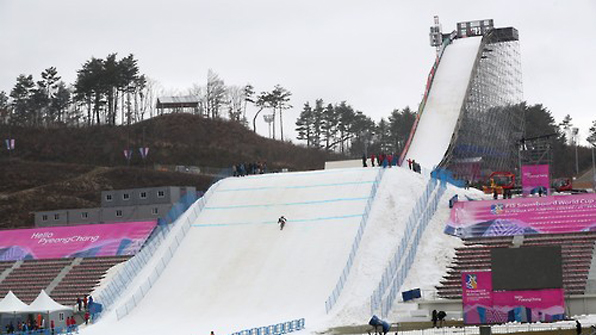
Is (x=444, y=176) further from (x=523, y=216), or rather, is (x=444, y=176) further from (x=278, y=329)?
(x=278, y=329)

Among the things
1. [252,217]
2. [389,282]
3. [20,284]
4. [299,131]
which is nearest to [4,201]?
[20,284]

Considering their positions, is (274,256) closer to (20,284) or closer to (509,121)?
(20,284)

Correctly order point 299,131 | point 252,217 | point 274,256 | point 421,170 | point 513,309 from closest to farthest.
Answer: point 513,309 → point 274,256 → point 252,217 → point 421,170 → point 299,131

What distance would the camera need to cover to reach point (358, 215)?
1876 inches

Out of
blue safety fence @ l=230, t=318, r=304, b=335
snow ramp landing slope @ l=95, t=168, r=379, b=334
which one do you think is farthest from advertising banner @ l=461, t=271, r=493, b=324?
snow ramp landing slope @ l=95, t=168, r=379, b=334

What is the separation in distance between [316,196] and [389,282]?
10379mm

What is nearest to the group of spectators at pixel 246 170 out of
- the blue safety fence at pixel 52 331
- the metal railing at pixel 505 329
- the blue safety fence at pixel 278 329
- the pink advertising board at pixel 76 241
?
the pink advertising board at pixel 76 241

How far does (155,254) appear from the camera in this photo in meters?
49.6

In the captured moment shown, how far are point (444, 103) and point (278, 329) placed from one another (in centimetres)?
3544

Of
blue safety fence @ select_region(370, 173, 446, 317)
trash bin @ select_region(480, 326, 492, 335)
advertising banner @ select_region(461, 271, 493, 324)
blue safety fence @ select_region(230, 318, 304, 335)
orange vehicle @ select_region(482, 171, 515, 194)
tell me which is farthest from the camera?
orange vehicle @ select_region(482, 171, 515, 194)

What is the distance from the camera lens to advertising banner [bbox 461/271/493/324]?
3319 cm

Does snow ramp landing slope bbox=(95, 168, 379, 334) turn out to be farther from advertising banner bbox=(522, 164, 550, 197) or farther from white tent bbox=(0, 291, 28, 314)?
advertising banner bbox=(522, 164, 550, 197)

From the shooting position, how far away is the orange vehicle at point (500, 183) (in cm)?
5556

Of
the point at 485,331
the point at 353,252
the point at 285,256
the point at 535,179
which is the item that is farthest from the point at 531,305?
the point at 535,179
